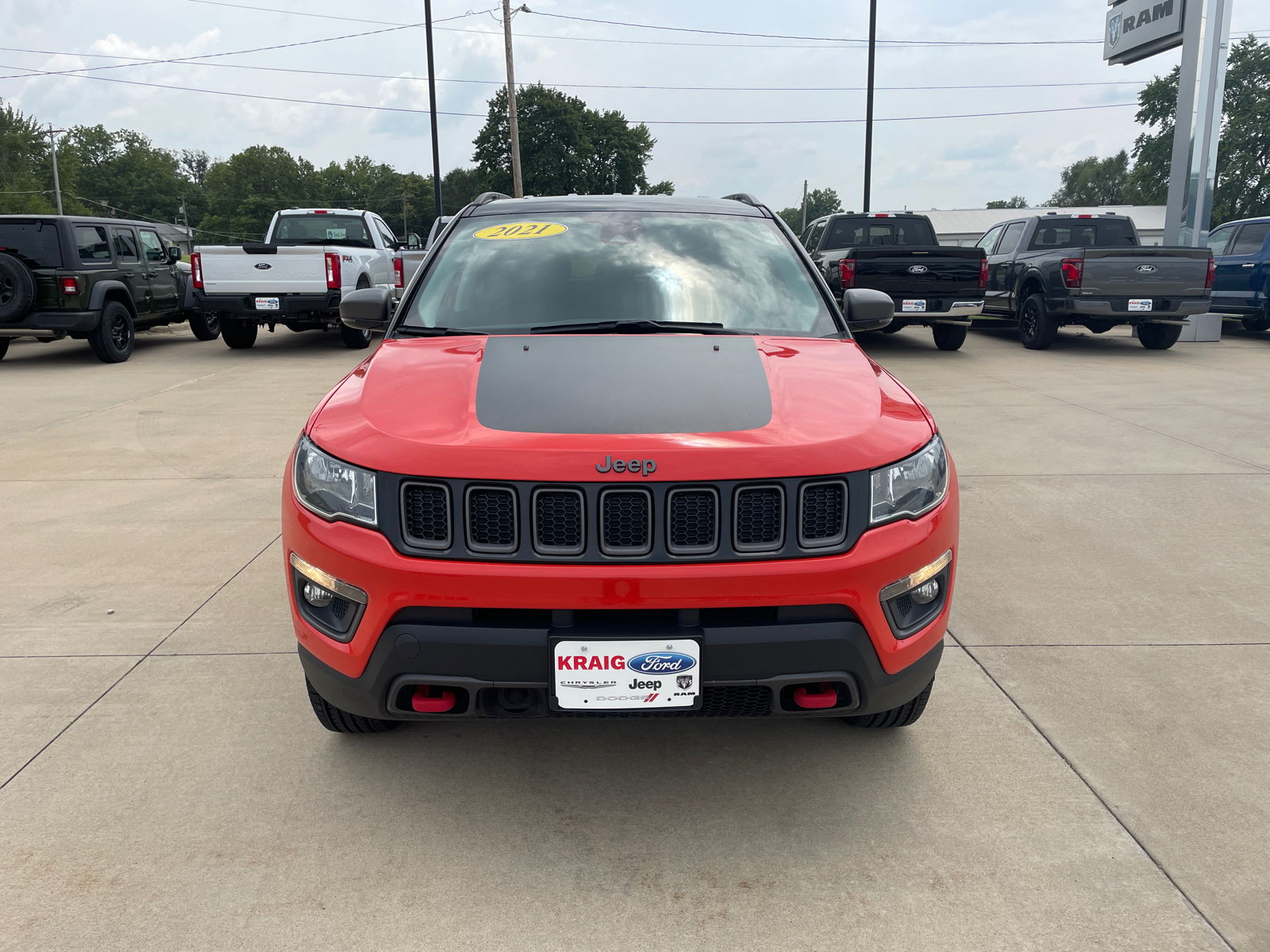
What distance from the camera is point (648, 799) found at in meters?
2.63

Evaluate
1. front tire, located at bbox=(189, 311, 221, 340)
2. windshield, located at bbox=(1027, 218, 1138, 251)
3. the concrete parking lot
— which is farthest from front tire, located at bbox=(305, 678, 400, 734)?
windshield, located at bbox=(1027, 218, 1138, 251)

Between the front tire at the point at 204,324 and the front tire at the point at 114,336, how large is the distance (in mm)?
1997

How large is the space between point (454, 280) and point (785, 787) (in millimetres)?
2143

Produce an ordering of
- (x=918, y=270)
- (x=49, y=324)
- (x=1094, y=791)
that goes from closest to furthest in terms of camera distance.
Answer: (x=1094, y=791) → (x=49, y=324) → (x=918, y=270)

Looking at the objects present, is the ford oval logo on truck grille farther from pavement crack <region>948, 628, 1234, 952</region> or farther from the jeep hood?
pavement crack <region>948, 628, 1234, 952</region>

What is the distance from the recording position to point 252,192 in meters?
106

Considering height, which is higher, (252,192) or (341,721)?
(252,192)

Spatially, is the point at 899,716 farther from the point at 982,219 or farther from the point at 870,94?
the point at 982,219

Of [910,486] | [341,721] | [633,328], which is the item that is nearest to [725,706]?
[910,486]

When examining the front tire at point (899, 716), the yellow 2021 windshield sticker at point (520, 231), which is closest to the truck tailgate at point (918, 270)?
the yellow 2021 windshield sticker at point (520, 231)

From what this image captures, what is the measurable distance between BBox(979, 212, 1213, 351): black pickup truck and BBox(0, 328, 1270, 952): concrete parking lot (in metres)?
8.20

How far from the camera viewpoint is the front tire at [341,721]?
2.75 metres

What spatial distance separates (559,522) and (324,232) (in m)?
14.5

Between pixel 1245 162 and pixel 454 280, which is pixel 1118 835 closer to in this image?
pixel 454 280
